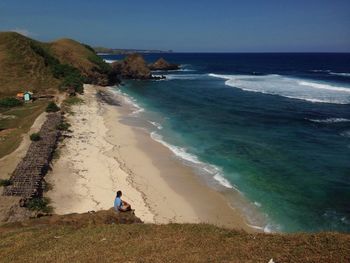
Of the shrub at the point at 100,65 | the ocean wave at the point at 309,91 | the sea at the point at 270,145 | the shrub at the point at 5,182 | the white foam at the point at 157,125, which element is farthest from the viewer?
the shrub at the point at 100,65

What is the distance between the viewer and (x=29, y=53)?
68562 millimetres

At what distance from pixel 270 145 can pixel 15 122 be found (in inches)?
980

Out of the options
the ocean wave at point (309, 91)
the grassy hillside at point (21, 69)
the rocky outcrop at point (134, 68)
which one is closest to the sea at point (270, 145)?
the ocean wave at point (309, 91)

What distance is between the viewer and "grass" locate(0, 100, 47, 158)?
30.5 meters

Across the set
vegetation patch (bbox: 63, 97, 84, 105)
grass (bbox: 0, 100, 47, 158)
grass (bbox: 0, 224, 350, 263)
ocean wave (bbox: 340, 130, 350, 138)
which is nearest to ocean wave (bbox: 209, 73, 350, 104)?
ocean wave (bbox: 340, 130, 350, 138)

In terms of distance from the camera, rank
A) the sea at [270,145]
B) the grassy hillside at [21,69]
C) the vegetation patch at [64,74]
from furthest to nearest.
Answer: the vegetation patch at [64,74], the grassy hillside at [21,69], the sea at [270,145]

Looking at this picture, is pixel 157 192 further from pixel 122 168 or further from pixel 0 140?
pixel 0 140

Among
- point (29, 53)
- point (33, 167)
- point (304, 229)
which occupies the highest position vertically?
point (29, 53)

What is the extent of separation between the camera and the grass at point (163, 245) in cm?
1136

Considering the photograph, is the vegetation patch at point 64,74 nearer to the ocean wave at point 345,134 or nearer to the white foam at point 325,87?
the ocean wave at point 345,134

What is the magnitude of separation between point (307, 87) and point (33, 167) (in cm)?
6031

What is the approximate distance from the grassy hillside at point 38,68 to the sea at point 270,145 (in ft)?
42.4

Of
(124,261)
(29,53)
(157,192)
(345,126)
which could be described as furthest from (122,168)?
(29,53)

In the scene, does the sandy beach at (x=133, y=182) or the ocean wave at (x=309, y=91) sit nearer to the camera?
the sandy beach at (x=133, y=182)
